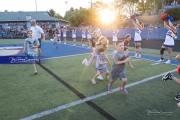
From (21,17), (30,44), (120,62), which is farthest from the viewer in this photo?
(21,17)

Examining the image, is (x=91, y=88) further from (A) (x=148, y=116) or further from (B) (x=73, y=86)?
(A) (x=148, y=116)

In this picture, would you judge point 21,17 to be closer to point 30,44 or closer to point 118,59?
point 30,44

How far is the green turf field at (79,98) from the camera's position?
3.27 m

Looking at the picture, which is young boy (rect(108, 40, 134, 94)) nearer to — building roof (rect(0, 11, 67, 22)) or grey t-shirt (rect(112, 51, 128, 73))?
grey t-shirt (rect(112, 51, 128, 73))

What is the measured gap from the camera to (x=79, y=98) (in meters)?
4.02

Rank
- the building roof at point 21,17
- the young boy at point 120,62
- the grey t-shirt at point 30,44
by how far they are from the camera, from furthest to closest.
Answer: the building roof at point 21,17 → the grey t-shirt at point 30,44 → the young boy at point 120,62

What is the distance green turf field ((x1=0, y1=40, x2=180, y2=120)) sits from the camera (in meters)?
3.27

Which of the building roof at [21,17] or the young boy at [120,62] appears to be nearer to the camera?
the young boy at [120,62]

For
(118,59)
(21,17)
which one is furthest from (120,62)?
(21,17)

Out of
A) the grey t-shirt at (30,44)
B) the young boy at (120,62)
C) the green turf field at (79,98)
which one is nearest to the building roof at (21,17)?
the grey t-shirt at (30,44)

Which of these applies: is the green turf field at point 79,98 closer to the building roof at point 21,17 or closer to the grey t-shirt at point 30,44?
the grey t-shirt at point 30,44

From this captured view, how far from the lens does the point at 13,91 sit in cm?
454

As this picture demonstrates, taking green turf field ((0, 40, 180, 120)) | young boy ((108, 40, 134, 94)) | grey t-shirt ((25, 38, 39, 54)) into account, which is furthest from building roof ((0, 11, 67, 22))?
young boy ((108, 40, 134, 94))

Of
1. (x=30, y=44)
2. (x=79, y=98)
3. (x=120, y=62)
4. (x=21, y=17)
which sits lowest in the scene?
(x=79, y=98)
